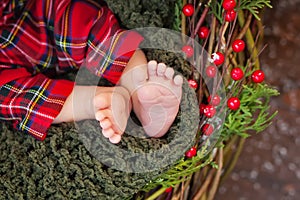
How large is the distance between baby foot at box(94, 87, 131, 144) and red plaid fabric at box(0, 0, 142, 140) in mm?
74

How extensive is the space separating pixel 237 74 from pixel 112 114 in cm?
23

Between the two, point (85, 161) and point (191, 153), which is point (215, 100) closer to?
point (191, 153)

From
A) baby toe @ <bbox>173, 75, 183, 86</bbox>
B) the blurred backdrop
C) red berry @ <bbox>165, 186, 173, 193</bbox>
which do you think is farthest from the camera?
the blurred backdrop

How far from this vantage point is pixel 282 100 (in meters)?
1.28

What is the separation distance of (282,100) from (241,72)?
0.35 metres

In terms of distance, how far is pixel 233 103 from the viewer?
38.2 inches

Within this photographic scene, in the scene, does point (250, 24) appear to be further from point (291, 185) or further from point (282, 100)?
point (291, 185)

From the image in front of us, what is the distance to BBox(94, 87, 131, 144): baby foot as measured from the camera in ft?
3.04

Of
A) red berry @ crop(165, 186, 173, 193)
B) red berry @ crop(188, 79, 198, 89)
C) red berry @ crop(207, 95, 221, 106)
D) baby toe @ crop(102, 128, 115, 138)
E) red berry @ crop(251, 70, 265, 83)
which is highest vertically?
red berry @ crop(251, 70, 265, 83)

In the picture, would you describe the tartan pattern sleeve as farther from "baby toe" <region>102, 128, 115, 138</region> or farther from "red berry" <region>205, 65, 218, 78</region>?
"red berry" <region>205, 65, 218, 78</region>

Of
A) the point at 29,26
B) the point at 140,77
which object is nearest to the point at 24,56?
the point at 29,26

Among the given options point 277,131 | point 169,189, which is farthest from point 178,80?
point 277,131

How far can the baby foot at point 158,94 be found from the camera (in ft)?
3.03

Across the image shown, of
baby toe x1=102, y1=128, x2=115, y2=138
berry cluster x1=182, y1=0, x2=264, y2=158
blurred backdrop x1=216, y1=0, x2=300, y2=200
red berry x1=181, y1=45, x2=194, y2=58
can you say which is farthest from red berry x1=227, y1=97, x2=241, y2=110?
blurred backdrop x1=216, y1=0, x2=300, y2=200
